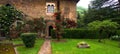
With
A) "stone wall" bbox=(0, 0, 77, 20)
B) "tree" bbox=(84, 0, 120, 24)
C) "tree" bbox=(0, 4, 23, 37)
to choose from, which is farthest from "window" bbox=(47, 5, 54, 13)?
"tree" bbox=(84, 0, 120, 24)

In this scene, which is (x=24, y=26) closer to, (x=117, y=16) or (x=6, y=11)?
(x=6, y=11)

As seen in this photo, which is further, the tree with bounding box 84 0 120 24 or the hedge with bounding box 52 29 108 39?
the tree with bounding box 84 0 120 24

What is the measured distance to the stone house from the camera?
117 feet

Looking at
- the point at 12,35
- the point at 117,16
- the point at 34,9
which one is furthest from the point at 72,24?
the point at 117,16

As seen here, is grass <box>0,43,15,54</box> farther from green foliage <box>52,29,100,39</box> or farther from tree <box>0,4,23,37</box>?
green foliage <box>52,29,100,39</box>

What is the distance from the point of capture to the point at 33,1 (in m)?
35.9

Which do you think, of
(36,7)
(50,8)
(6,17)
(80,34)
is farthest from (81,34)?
(6,17)

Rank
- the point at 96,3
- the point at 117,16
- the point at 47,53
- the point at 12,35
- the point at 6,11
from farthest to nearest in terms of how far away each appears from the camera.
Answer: the point at 96,3
the point at 117,16
the point at 12,35
the point at 6,11
the point at 47,53

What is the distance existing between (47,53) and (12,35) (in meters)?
16.3

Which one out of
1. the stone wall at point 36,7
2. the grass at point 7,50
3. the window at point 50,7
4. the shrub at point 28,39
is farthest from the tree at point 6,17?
the window at point 50,7

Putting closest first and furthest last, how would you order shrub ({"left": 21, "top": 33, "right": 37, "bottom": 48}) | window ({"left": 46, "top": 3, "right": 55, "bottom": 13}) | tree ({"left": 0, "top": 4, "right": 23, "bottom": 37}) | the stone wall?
shrub ({"left": 21, "top": 33, "right": 37, "bottom": 48})
tree ({"left": 0, "top": 4, "right": 23, "bottom": 37})
the stone wall
window ({"left": 46, "top": 3, "right": 55, "bottom": 13})

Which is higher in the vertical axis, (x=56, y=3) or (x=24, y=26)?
(x=56, y=3)

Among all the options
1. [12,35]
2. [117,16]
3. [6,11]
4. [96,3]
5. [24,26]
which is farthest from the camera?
[96,3]

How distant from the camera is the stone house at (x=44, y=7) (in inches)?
1405
